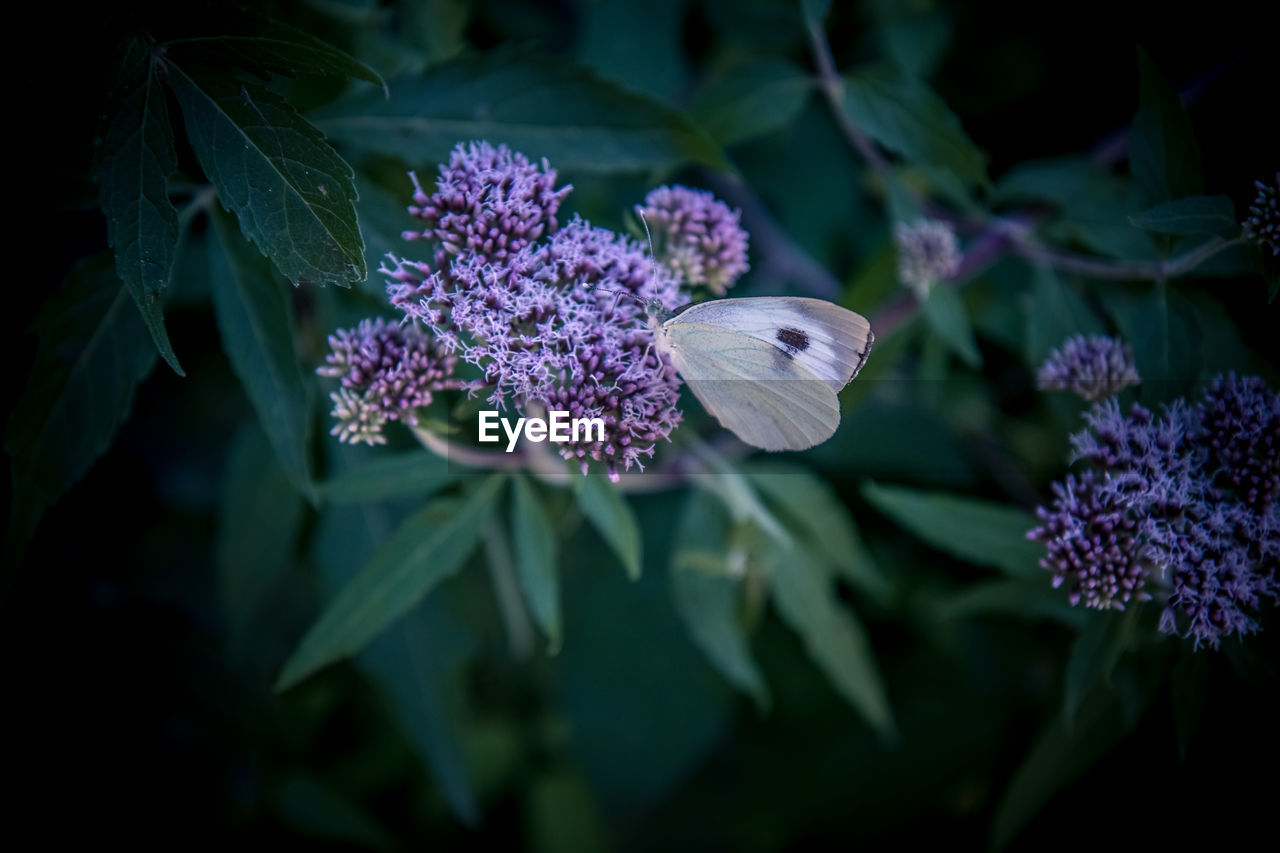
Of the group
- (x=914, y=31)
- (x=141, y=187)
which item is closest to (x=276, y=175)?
(x=141, y=187)

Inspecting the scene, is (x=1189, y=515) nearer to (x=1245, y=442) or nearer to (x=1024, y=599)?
(x=1245, y=442)

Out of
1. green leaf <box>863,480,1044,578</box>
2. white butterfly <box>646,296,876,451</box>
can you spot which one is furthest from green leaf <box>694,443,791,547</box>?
white butterfly <box>646,296,876,451</box>

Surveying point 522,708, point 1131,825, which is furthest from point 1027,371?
point 522,708

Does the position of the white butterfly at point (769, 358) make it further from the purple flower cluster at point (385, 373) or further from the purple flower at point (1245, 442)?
the purple flower at point (1245, 442)

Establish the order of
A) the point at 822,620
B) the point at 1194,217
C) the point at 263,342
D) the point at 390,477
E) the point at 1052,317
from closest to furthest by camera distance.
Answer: the point at 1194,217 → the point at 263,342 → the point at 390,477 → the point at 1052,317 → the point at 822,620

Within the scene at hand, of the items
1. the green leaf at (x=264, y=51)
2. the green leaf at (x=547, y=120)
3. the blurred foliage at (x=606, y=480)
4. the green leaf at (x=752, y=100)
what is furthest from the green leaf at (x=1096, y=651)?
the green leaf at (x=264, y=51)

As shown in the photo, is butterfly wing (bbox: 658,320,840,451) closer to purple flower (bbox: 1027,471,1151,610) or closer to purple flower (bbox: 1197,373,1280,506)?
purple flower (bbox: 1027,471,1151,610)

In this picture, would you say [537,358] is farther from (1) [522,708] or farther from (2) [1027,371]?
(1) [522,708]
